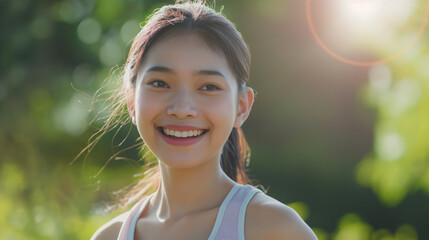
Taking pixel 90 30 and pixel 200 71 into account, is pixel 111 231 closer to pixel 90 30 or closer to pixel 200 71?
pixel 200 71

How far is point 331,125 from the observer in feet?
16.0

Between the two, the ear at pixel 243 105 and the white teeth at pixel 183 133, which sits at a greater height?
the ear at pixel 243 105

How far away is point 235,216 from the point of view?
1585 millimetres

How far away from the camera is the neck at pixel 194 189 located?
172 centimetres

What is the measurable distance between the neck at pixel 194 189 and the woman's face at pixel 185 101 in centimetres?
7

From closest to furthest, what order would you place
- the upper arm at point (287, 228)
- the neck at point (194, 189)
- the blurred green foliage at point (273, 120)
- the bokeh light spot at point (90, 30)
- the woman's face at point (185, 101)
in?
the upper arm at point (287, 228) → the woman's face at point (185, 101) → the neck at point (194, 189) → the blurred green foliage at point (273, 120) → the bokeh light spot at point (90, 30)

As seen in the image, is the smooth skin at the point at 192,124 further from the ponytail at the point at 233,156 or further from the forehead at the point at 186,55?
the ponytail at the point at 233,156

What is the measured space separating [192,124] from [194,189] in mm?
208

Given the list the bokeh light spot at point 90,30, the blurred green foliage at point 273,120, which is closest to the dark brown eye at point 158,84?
the blurred green foliage at point 273,120

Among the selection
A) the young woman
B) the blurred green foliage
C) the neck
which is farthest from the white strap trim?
the blurred green foliage

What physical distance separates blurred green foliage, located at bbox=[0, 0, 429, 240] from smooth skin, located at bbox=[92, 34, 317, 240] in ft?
6.94

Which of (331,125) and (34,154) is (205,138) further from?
(331,125)

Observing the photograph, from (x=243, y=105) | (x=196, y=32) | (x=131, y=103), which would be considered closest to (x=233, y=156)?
(x=243, y=105)

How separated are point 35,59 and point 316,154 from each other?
6.97ft
